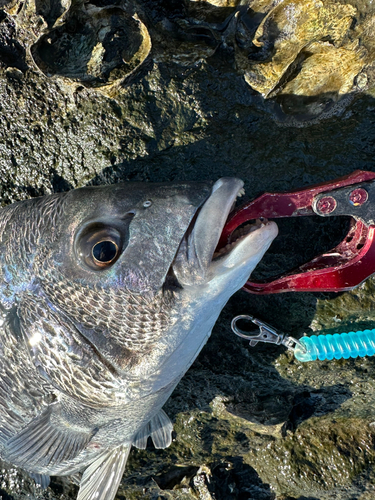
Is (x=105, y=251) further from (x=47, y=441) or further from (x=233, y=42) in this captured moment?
(x=233, y=42)

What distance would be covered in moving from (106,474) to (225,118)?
2.50 meters

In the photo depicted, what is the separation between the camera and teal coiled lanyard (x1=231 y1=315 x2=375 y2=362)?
8.62 ft

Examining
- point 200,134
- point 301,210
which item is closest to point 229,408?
point 301,210

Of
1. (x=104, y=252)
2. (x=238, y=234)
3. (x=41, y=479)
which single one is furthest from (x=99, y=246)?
(x=41, y=479)

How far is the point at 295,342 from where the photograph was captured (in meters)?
2.64

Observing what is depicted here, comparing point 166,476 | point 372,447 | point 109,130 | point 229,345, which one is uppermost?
point 109,130

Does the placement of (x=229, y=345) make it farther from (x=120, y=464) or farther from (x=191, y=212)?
(x=191, y=212)

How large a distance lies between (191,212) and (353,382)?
2019mm

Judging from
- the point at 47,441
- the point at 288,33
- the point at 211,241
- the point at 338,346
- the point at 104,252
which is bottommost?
the point at 338,346

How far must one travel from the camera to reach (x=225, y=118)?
107 inches

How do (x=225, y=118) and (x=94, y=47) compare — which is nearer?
(x=94, y=47)

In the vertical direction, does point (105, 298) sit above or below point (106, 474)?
above

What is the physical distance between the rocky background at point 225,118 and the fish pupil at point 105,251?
2.82 ft

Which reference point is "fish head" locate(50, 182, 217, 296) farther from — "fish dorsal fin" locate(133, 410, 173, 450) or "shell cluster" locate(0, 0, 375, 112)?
"fish dorsal fin" locate(133, 410, 173, 450)
